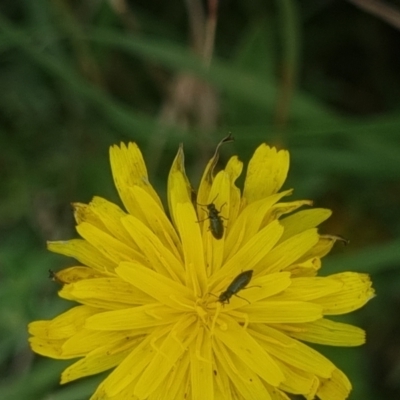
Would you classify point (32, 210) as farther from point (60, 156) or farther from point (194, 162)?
point (194, 162)

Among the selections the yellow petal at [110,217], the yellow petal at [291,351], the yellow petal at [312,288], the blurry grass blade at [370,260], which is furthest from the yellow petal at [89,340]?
the blurry grass blade at [370,260]

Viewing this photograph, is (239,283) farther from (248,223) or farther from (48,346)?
(48,346)

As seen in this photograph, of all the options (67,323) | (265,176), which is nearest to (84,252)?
(67,323)

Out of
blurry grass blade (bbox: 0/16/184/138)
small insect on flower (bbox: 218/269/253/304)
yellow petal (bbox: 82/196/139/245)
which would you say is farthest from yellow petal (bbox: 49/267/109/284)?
blurry grass blade (bbox: 0/16/184/138)

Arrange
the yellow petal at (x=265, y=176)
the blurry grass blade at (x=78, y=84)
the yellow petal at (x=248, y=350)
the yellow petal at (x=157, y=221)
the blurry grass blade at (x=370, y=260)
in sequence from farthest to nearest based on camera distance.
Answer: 1. the blurry grass blade at (x=78, y=84)
2. the blurry grass blade at (x=370, y=260)
3. the yellow petal at (x=265, y=176)
4. the yellow petal at (x=157, y=221)
5. the yellow petal at (x=248, y=350)

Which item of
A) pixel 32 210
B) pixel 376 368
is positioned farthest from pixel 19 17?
pixel 376 368

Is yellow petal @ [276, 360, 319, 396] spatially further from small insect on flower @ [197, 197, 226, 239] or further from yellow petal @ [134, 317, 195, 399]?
small insect on flower @ [197, 197, 226, 239]

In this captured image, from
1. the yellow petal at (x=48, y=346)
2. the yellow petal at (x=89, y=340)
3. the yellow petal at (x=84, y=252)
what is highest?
the yellow petal at (x=84, y=252)

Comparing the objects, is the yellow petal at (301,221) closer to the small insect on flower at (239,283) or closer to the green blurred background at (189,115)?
the small insect on flower at (239,283)
